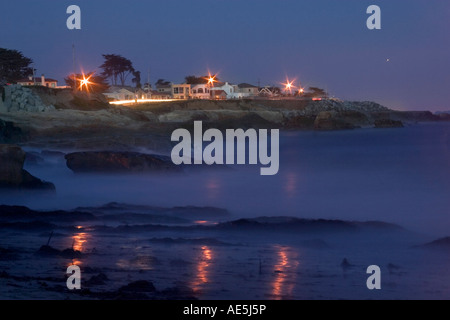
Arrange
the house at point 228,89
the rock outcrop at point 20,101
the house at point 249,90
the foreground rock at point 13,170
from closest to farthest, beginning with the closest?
the foreground rock at point 13,170, the rock outcrop at point 20,101, the house at point 228,89, the house at point 249,90

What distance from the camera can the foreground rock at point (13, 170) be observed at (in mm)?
11422

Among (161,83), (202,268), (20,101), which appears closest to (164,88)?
(161,83)

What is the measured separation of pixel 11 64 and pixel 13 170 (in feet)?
148

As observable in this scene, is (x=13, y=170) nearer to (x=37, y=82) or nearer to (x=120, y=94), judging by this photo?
(x=37, y=82)

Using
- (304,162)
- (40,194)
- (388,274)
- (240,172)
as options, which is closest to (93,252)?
(388,274)

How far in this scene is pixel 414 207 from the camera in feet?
41.2

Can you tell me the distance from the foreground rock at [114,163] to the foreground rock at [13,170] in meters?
2.73

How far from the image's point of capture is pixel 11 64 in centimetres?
5331

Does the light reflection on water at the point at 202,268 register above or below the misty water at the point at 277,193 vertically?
below

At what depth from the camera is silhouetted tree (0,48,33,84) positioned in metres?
52.7

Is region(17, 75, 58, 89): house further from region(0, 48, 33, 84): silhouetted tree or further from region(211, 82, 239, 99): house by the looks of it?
region(211, 82, 239, 99): house

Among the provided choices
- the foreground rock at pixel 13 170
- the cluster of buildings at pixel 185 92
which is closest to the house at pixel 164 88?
the cluster of buildings at pixel 185 92

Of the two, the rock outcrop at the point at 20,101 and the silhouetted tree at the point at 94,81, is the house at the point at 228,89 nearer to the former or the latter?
the silhouetted tree at the point at 94,81
